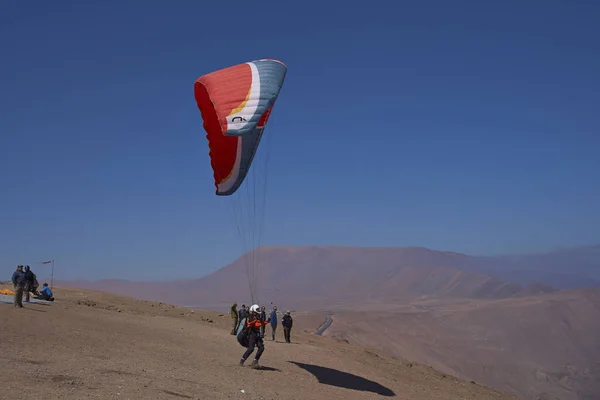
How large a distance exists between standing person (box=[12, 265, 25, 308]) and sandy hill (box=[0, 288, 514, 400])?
36cm

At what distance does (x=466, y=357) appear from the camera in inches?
2420

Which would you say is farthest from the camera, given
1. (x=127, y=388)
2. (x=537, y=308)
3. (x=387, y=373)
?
(x=537, y=308)

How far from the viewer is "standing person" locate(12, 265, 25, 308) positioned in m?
18.0

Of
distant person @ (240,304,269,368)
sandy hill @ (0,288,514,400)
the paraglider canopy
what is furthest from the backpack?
the paraglider canopy

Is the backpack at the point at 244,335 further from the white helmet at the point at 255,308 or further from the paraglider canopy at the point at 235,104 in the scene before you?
the paraglider canopy at the point at 235,104

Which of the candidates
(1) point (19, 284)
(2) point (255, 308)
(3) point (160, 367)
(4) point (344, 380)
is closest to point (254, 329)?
(2) point (255, 308)

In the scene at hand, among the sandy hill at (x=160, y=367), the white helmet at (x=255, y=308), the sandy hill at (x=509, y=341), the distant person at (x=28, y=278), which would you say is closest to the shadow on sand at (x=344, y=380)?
the sandy hill at (x=160, y=367)

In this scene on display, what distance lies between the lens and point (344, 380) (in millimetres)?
16562

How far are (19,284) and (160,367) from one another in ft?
25.0

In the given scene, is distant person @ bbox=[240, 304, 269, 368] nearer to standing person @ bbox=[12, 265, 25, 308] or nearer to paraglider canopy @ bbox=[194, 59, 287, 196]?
paraglider canopy @ bbox=[194, 59, 287, 196]

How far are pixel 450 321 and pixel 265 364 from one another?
69.7 meters

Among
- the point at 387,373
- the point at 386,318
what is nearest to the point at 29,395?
the point at 387,373

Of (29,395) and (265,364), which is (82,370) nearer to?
(29,395)

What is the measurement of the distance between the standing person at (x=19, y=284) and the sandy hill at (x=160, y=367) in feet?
1.18
